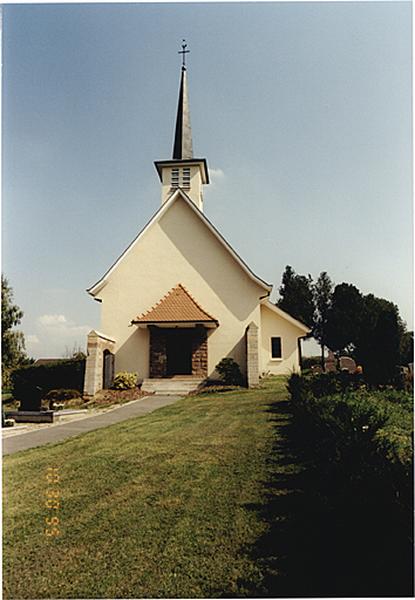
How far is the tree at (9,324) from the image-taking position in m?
4.00

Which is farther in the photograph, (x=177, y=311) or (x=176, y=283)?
(x=176, y=283)

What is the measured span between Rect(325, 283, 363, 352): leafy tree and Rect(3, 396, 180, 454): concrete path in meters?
4.69

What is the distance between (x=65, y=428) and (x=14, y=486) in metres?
4.23

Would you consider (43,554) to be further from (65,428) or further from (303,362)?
(303,362)

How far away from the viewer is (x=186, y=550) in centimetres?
306

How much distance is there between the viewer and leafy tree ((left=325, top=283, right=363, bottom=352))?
8.57m

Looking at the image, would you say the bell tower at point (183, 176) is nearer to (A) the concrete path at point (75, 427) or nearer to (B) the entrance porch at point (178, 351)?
(B) the entrance porch at point (178, 351)

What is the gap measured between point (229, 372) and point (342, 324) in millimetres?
7210

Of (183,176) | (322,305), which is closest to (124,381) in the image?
(322,305)

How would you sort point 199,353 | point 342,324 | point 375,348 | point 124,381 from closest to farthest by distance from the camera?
point 375,348 < point 342,324 < point 124,381 < point 199,353

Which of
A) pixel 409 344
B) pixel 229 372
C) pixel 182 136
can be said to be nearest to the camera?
pixel 409 344

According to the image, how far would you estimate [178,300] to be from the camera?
55.1ft

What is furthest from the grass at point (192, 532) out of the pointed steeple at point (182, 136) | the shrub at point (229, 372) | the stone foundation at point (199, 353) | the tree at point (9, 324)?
the pointed steeple at point (182, 136)

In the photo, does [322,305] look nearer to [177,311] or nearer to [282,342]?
[177,311]
